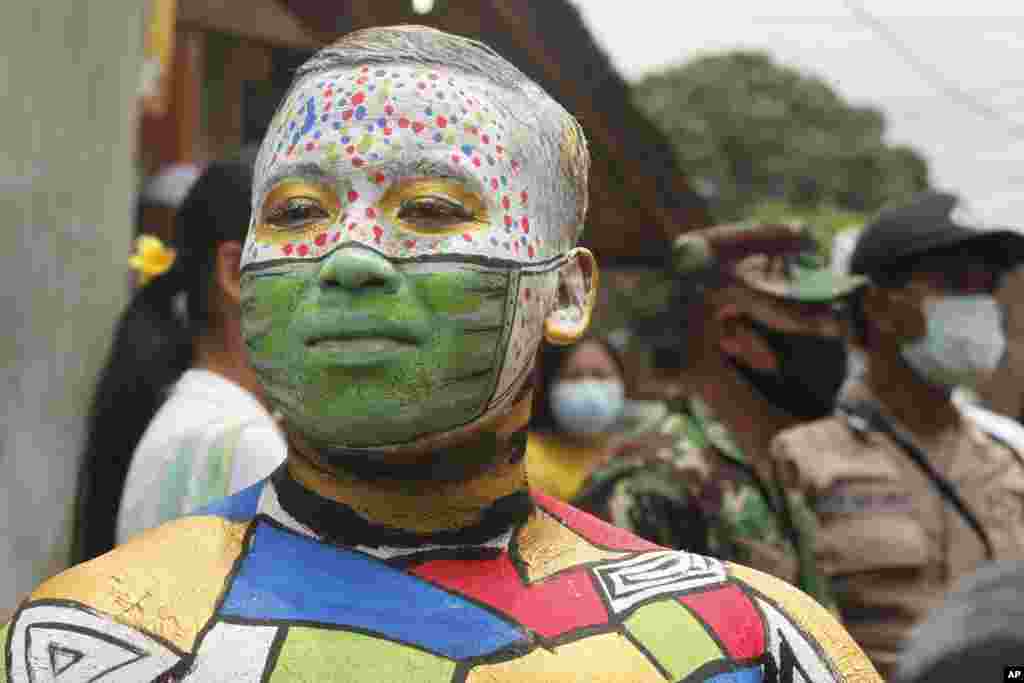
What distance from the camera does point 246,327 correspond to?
222cm

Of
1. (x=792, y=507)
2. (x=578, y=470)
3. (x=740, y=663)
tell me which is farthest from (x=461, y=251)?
(x=578, y=470)

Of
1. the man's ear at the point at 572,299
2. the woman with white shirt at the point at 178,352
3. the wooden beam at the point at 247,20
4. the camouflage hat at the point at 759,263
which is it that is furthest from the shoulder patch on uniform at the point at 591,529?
the wooden beam at the point at 247,20

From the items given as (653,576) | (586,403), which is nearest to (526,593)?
(653,576)

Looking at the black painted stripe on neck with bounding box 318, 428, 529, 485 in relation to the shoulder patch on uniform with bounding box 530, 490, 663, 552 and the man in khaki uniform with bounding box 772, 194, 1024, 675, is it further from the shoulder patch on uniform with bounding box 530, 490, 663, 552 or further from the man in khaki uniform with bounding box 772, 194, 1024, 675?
the man in khaki uniform with bounding box 772, 194, 1024, 675

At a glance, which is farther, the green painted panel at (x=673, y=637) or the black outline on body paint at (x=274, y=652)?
the green painted panel at (x=673, y=637)

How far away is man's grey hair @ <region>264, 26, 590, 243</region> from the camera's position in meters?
2.29

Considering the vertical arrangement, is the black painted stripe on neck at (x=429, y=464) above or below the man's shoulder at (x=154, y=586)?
above

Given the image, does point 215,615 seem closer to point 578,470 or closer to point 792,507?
point 792,507

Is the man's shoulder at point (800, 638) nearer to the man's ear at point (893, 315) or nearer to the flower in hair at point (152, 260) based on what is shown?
the flower in hair at point (152, 260)

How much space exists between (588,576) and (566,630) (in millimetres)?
128

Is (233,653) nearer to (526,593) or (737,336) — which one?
(526,593)

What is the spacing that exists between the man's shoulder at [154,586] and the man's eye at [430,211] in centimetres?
48

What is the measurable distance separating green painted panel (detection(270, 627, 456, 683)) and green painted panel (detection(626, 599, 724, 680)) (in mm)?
275

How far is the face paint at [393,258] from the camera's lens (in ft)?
6.86
